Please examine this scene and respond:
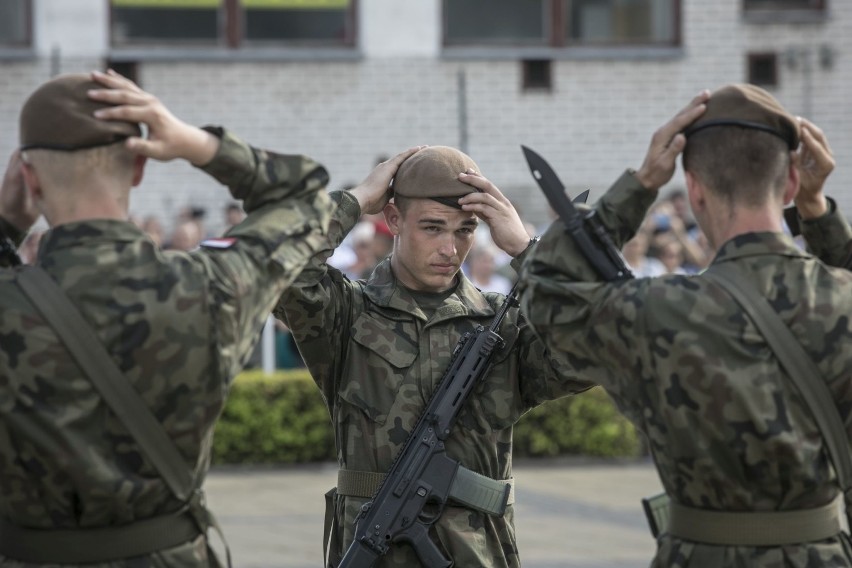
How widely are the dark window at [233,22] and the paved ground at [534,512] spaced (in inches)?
234

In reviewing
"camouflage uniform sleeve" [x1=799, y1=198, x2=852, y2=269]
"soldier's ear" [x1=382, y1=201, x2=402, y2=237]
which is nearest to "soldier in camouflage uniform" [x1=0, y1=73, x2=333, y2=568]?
"soldier's ear" [x1=382, y1=201, x2=402, y2=237]

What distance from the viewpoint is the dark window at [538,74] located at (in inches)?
679

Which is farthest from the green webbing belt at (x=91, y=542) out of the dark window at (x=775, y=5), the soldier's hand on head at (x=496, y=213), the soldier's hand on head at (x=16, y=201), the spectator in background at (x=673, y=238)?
the dark window at (x=775, y=5)

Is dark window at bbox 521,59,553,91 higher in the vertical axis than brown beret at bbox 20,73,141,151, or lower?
higher

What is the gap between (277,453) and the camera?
A: 12.8 meters

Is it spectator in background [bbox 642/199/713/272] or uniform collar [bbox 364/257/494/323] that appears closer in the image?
uniform collar [bbox 364/257/494/323]

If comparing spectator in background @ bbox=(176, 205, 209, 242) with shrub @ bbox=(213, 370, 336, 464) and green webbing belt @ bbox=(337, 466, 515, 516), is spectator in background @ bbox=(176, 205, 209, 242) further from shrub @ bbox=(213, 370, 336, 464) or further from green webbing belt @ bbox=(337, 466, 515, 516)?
green webbing belt @ bbox=(337, 466, 515, 516)

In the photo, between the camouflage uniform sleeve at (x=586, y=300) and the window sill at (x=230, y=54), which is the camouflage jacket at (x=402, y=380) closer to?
the camouflage uniform sleeve at (x=586, y=300)

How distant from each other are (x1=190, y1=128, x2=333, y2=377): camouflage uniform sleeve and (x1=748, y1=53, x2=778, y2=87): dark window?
14220 mm

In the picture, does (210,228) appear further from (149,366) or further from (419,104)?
(149,366)

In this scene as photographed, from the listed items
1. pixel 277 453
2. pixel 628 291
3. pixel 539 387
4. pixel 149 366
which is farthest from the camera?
pixel 277 453

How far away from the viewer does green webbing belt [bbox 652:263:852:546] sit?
3719 mm

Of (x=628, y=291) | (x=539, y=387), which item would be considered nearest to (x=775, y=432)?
(x=628, y=291)

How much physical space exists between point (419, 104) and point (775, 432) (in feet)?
44.1
